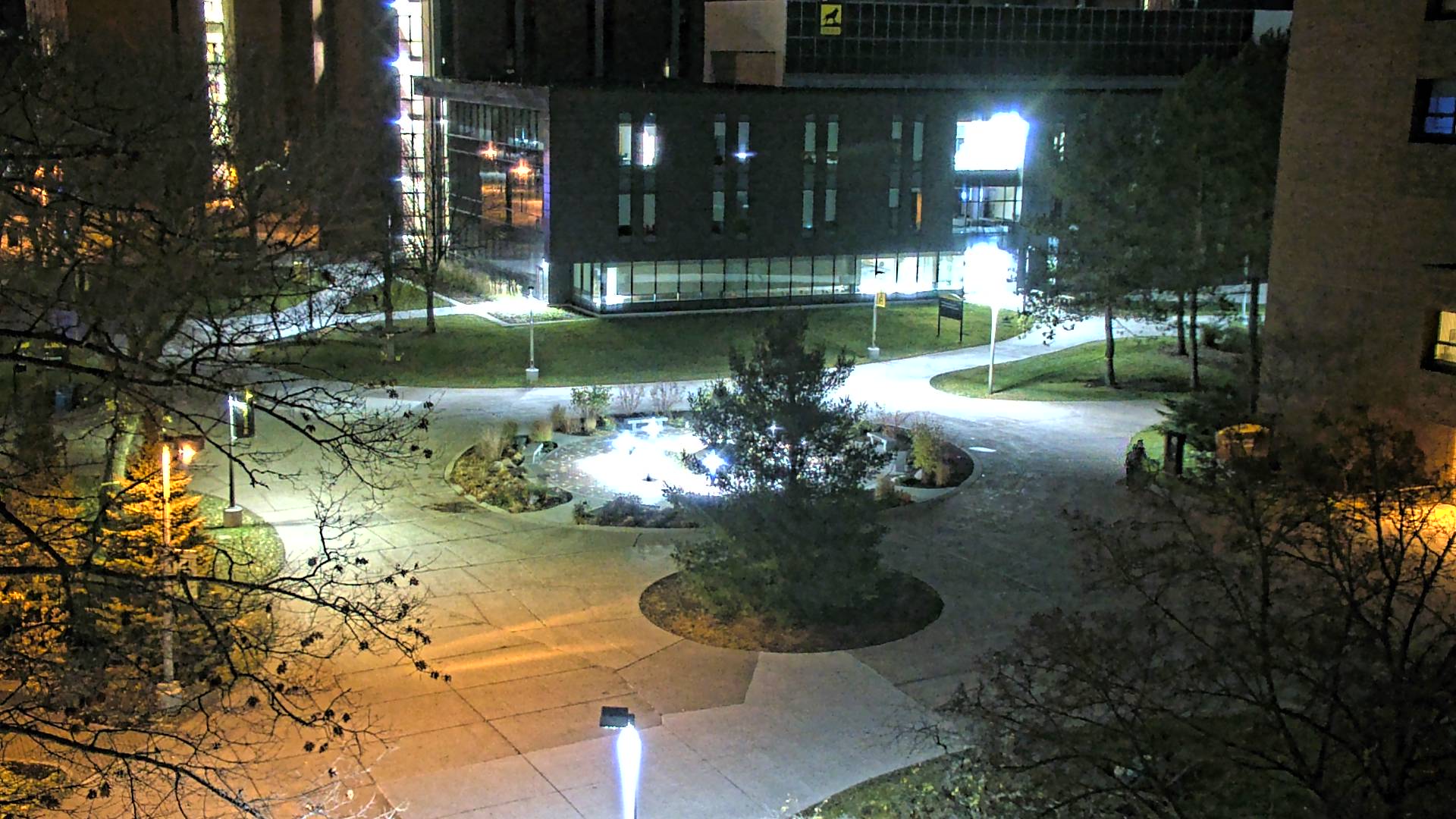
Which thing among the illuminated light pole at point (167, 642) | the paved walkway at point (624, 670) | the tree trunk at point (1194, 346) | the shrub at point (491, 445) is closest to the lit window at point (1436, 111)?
the paved walkway at point (624, 670)

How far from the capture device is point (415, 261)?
56.7 metres

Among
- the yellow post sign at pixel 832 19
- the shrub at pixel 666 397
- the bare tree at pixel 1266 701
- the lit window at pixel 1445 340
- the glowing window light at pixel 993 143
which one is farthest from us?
the yellow post sign at pixel 832 19

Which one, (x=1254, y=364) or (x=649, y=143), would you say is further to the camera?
(x=649, y=143)

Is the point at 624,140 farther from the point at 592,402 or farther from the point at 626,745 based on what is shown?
the point at 626,745

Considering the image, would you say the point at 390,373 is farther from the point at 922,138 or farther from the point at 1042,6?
the point at 1042,6

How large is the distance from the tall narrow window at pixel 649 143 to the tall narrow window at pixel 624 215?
4.67 feet

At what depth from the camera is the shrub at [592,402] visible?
34.5 meters

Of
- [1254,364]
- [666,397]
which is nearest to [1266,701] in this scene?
[1254,364]

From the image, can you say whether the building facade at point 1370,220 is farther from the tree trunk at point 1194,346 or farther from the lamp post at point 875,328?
the lamp post at point 875,328

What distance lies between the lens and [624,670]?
19453 mm

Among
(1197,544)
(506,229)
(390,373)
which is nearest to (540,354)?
(390,373)

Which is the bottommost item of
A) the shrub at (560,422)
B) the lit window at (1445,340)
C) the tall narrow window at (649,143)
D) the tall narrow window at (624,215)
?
the shrub at (560,422)

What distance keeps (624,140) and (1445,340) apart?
31734mm

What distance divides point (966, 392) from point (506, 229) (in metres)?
22.4
